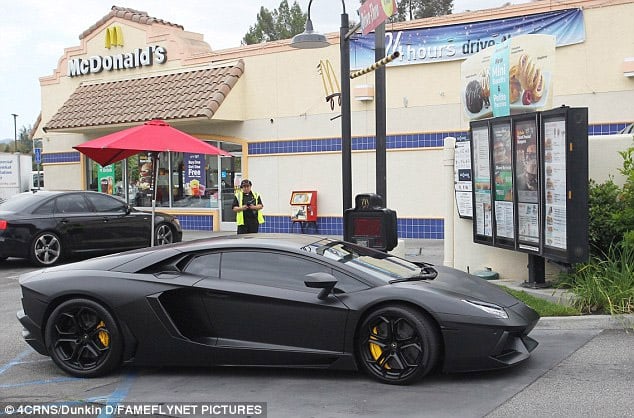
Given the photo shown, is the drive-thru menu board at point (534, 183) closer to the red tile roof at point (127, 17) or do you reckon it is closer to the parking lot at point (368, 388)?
the parking lot at point (368, 388)

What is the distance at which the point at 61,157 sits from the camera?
24266mm

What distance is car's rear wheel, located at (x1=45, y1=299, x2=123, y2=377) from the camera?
629 centimetres

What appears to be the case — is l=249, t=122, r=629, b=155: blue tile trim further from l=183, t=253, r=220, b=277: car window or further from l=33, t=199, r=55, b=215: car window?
l=183, t=253, r=220, b=277: car window

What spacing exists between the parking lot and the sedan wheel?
8330 mm

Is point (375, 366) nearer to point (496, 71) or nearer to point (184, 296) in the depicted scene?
point (184, 296)

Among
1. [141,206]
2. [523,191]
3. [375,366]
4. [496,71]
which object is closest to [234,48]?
[141,206]

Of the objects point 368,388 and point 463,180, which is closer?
point 368,388

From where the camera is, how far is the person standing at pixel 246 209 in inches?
496

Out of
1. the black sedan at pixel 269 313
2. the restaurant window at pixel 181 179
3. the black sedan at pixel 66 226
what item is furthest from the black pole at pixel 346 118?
the restaurant window at pixel 181 179

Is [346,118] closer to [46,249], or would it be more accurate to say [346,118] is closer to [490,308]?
[490,308]

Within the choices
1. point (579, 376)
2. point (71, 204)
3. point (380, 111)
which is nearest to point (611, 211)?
point (380, 111)

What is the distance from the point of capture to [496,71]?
10.4m

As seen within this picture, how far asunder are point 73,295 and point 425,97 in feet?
39.1

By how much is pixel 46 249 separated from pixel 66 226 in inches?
22.0
